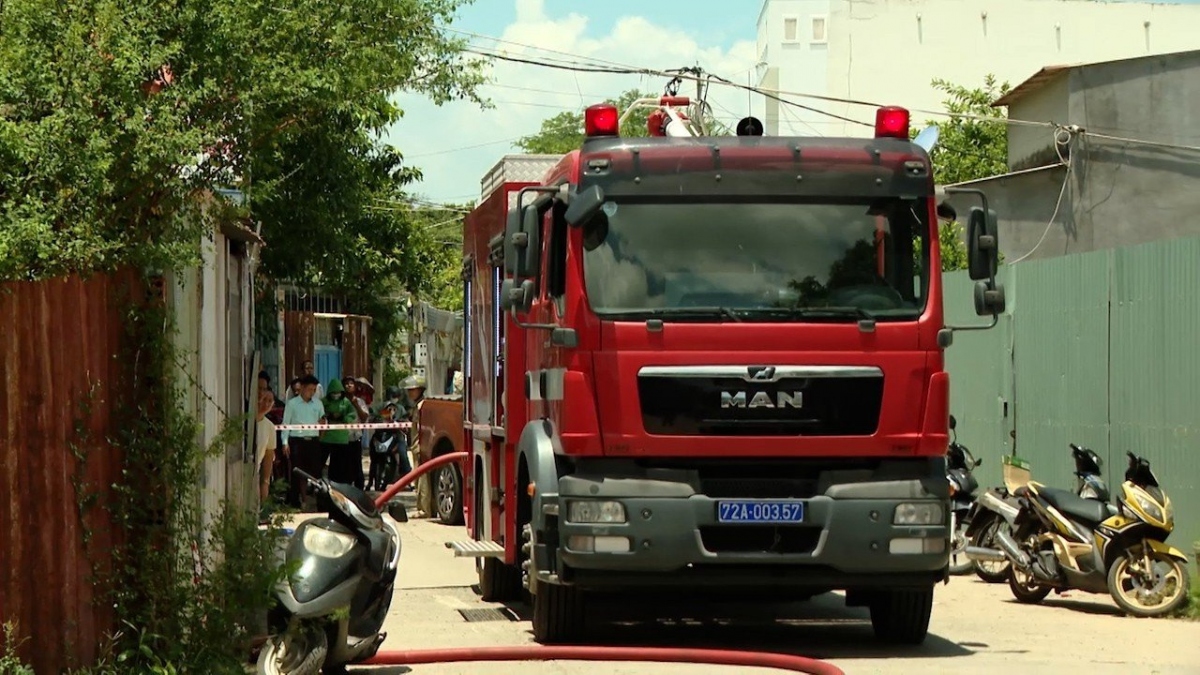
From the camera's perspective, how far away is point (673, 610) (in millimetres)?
12945

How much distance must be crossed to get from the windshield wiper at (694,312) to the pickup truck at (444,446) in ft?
34.9

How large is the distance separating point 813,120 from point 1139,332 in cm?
4650

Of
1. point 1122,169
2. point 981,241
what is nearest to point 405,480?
point 981,241

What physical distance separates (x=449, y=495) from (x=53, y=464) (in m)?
14.0

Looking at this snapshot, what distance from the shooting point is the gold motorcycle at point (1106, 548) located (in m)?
12.3

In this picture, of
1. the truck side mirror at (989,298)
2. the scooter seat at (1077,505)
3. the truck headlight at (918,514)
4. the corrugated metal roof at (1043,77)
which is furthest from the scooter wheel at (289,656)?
the corrugated metal roof at (1043,77)

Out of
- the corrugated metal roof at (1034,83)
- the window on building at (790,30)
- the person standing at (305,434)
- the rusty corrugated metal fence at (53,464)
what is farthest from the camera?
the window on building at (790,30)

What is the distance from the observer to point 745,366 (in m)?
10.0

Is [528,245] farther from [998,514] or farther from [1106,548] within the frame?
[998,514]

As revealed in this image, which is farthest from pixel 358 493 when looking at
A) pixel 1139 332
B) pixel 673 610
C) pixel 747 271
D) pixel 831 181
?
pixel 1139 332

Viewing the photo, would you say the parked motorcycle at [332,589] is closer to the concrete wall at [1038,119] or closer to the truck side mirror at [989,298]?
the truck side mirror at [989,298]

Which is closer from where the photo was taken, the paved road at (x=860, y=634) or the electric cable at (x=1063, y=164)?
the paved road at (x=860, y=634)

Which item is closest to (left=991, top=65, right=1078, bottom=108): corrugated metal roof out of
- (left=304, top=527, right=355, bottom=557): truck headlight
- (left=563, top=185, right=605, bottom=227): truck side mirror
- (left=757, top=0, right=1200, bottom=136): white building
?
(left=563, top=185, right=605, bottom=227): truck side mirror

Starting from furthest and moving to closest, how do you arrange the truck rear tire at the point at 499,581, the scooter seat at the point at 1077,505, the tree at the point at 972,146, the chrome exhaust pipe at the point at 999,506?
the tree at the point at 972,146
the chrome exhaust pipe at the point at 999,506
the truck rear tire at the point at 499,581
the scooter seat at the point at 1077,505
